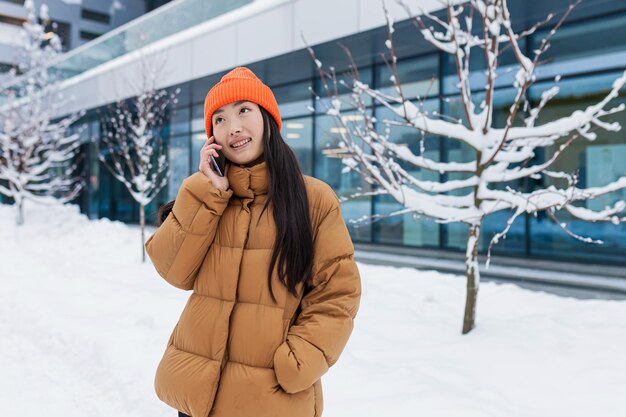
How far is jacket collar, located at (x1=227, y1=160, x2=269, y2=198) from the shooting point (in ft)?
5.83

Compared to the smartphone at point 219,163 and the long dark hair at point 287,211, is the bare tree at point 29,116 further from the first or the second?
the long dark hair at point 287,211

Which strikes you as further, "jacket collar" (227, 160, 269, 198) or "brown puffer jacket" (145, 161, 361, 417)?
"jacket collar" (227, 160, 269, 198)

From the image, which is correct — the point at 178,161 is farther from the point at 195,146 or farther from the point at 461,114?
the point at 461,114

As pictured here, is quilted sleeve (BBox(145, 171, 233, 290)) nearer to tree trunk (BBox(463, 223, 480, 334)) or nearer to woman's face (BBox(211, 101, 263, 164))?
woman's face (BBox(211, 101, 263, 164))

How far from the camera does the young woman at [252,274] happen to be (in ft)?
5.38

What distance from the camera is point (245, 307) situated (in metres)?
1.70

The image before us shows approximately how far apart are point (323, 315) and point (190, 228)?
1.93 ft

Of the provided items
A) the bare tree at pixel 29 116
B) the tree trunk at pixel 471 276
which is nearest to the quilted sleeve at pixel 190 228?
the tree trunk at pixel 471 276

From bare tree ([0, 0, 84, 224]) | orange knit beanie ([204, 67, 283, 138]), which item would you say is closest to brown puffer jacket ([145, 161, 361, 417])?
orange knit beanie ([204, 67, 283, 138])

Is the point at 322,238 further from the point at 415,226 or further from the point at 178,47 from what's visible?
the point at 178,47

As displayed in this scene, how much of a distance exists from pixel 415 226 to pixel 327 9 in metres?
5.00

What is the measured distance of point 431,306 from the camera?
620 centimetres

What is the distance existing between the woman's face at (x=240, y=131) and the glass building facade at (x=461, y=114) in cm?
425

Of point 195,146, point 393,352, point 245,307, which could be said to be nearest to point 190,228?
point 245,307
